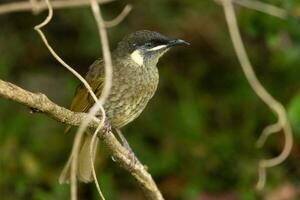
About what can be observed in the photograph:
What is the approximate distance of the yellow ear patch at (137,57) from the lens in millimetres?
4801

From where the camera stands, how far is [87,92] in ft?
15.6

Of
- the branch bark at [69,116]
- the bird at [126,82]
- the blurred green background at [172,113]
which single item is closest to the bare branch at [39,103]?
the branch bark at [69,116]

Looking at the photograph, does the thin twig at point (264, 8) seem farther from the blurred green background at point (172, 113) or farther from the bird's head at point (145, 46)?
the blurred green background at point (172, 113)

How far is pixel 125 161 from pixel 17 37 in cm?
283

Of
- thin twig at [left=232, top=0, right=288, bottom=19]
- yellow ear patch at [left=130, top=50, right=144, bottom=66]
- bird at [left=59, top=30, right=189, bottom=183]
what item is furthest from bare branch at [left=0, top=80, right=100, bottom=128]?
yellow ear patch at [left=130, top=50, right=144, bottom=66]

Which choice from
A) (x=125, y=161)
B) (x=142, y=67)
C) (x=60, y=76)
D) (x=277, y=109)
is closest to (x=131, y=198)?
(x=60, y=76)

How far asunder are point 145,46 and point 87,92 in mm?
393

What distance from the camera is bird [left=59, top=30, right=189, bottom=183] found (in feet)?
15.4

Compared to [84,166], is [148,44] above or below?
above

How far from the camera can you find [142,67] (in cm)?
483

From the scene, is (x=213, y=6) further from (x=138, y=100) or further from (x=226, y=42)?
(x=138, y=100)

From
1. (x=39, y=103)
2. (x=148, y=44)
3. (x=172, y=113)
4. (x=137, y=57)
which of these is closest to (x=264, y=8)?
(x=148, y=44)

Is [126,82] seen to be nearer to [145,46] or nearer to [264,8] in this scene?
[145,46]

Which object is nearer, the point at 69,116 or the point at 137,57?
the point at 69,116
